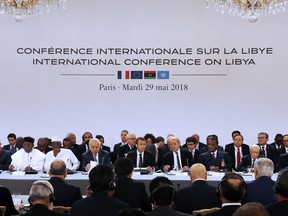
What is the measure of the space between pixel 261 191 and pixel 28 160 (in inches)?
213

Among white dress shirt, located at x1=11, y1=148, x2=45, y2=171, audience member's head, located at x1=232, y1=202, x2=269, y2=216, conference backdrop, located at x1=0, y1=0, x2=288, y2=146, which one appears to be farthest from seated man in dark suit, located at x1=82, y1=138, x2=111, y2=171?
audience member's head, located at x1=232, y1=202, x2=269, y2=216

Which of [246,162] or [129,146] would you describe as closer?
[246,162]

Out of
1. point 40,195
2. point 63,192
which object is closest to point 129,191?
point 63,192

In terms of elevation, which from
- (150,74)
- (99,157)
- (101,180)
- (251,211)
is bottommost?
(251,211)

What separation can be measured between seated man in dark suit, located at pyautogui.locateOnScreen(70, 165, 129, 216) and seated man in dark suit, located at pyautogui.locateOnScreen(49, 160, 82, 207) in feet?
3.92

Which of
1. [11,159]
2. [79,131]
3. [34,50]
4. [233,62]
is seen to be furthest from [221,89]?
[11,159]

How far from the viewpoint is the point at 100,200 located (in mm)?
5109

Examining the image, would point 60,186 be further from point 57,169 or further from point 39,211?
point 39,211

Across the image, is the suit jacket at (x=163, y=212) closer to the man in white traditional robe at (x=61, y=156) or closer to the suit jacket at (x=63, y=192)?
the suit jacket at (x=63, y=192)

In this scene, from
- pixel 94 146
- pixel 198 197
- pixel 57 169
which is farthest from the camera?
pixel 94 146

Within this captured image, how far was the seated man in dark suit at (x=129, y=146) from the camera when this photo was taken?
12.0 metres

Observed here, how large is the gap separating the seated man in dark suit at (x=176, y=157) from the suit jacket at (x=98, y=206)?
5.82 m

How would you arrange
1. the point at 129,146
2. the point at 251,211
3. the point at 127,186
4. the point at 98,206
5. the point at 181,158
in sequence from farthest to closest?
1. the point at 129,146
2. the point at 181,158
3. the point at 127,186
4. the point at 98,206
5. the point at 251,211

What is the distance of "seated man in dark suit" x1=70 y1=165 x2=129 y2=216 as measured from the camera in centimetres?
506
